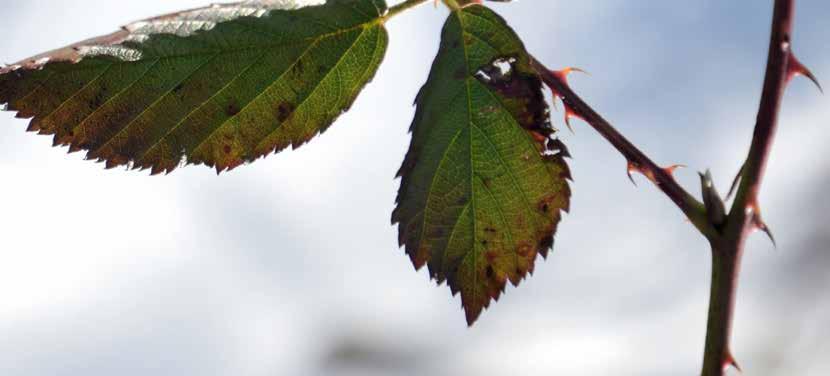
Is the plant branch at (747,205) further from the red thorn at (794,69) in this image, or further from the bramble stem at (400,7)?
the bramble stem at (400,7)

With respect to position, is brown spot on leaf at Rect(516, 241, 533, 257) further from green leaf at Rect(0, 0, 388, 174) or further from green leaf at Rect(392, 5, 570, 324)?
green leaf at Rect(0, 0, 388, 174)

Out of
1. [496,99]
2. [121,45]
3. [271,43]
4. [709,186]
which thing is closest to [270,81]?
[271,43]

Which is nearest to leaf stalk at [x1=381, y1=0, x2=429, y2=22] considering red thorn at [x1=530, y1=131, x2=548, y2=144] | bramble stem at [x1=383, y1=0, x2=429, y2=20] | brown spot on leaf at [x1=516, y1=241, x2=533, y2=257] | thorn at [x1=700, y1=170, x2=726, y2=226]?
bramble stem at [x1=383, y1=0, x2=429, y2=20]

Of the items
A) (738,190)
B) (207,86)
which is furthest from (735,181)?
(207,86)

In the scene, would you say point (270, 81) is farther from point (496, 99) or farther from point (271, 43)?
point (496, 99)

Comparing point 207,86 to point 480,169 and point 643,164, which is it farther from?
point 643,164

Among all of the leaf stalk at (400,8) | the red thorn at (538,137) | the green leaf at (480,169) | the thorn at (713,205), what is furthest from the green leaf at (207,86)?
the thorn at (713,205)
